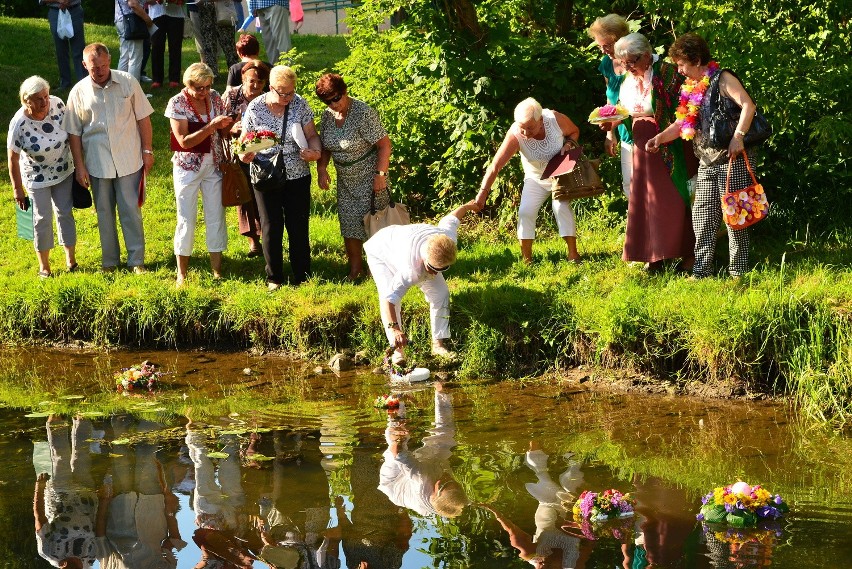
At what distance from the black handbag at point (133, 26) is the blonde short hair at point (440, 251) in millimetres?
8705

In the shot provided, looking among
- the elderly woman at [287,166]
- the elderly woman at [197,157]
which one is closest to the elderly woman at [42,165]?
the elderly woman at [197,157]

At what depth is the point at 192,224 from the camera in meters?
10.5

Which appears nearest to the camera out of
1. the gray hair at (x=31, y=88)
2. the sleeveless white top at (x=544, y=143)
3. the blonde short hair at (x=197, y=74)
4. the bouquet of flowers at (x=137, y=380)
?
the bouquet of flowers at (x=137, y=380)

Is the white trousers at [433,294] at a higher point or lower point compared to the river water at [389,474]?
higher

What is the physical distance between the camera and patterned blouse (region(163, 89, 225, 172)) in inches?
397

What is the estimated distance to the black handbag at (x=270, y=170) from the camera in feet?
32.0

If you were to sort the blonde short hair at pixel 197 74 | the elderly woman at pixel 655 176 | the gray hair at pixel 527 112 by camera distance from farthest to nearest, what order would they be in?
the blonde short hair at pixel 197 74 < the gray hair at pixel 527 112 < the elderly woman at pixel 655 176

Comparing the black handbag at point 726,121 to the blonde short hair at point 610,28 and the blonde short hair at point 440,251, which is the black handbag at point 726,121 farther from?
the blonde short hair at point 440,251

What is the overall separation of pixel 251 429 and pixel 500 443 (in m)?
1.68

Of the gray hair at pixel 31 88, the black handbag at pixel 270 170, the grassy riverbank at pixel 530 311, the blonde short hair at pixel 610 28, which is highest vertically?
the blonde short hair at pixel 610 28

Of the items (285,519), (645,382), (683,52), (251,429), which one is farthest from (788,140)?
(285,519)

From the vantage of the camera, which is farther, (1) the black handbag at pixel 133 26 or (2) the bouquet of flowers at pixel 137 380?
(1) the black handbag at pixel 133 26

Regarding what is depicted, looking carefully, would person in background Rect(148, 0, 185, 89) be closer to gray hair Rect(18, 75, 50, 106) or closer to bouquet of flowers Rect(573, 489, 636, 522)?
gray hair Rect(18, 75, 50, 106)

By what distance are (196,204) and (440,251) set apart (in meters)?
3.02
